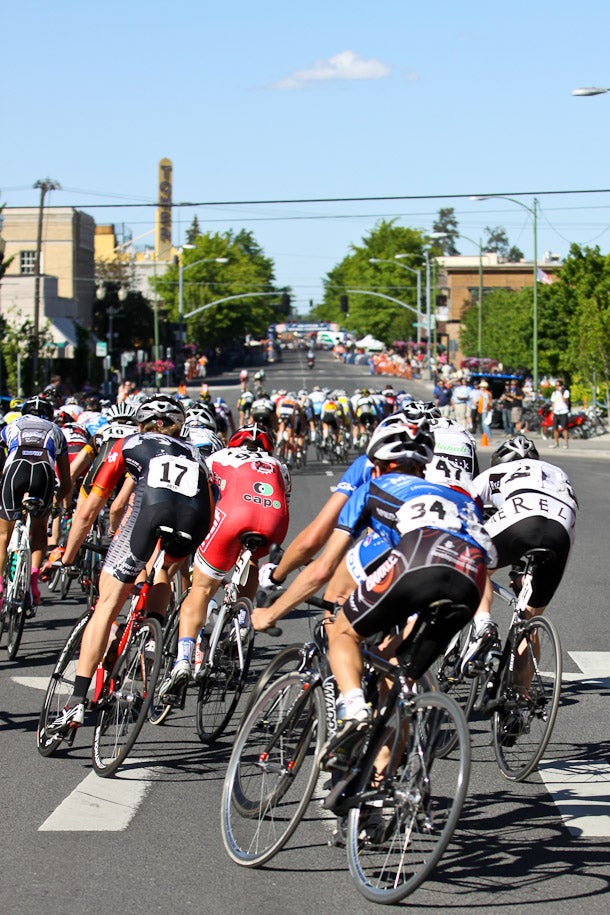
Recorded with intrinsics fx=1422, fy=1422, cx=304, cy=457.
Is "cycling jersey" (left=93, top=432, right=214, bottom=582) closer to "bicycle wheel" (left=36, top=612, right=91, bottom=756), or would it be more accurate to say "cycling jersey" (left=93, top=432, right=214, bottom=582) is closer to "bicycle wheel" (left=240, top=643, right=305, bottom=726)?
"bicycle wheel" (left=36, top=612, right=91, bottom=756)

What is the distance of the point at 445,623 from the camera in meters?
5.39

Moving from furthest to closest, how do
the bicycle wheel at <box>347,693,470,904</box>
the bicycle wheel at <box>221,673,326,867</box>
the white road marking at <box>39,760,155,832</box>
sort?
the white road marking at <box>39,760,155,832</box>, the bicycle wheel at <box>221,673,326,867</box>, the bicycle wheel at <box>347,693,470,904</box>

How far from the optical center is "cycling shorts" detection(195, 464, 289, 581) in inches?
327

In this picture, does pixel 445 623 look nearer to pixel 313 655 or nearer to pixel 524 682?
pixel 313 655

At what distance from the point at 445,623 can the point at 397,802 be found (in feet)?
2.25

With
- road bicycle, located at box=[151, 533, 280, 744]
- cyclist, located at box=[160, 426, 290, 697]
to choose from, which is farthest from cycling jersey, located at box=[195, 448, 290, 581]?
road bicycle, located at box=[151, 533, 280, 744]

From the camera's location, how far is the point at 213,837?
6066 mm

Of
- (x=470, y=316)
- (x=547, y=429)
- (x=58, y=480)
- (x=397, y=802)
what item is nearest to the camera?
(x=397, y=802)

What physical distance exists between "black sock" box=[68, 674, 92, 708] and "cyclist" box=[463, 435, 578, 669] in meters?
2.02

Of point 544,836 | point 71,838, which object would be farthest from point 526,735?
point 71,838

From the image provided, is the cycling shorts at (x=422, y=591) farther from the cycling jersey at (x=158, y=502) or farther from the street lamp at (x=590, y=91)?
the street lamp at (x=590, y=91)

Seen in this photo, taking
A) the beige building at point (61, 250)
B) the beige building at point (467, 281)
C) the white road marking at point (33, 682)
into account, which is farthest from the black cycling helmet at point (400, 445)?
the beige building at point (467, 281)

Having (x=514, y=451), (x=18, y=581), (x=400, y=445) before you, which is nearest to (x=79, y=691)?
(x=400, y=445)

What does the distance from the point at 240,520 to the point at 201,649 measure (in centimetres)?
83
